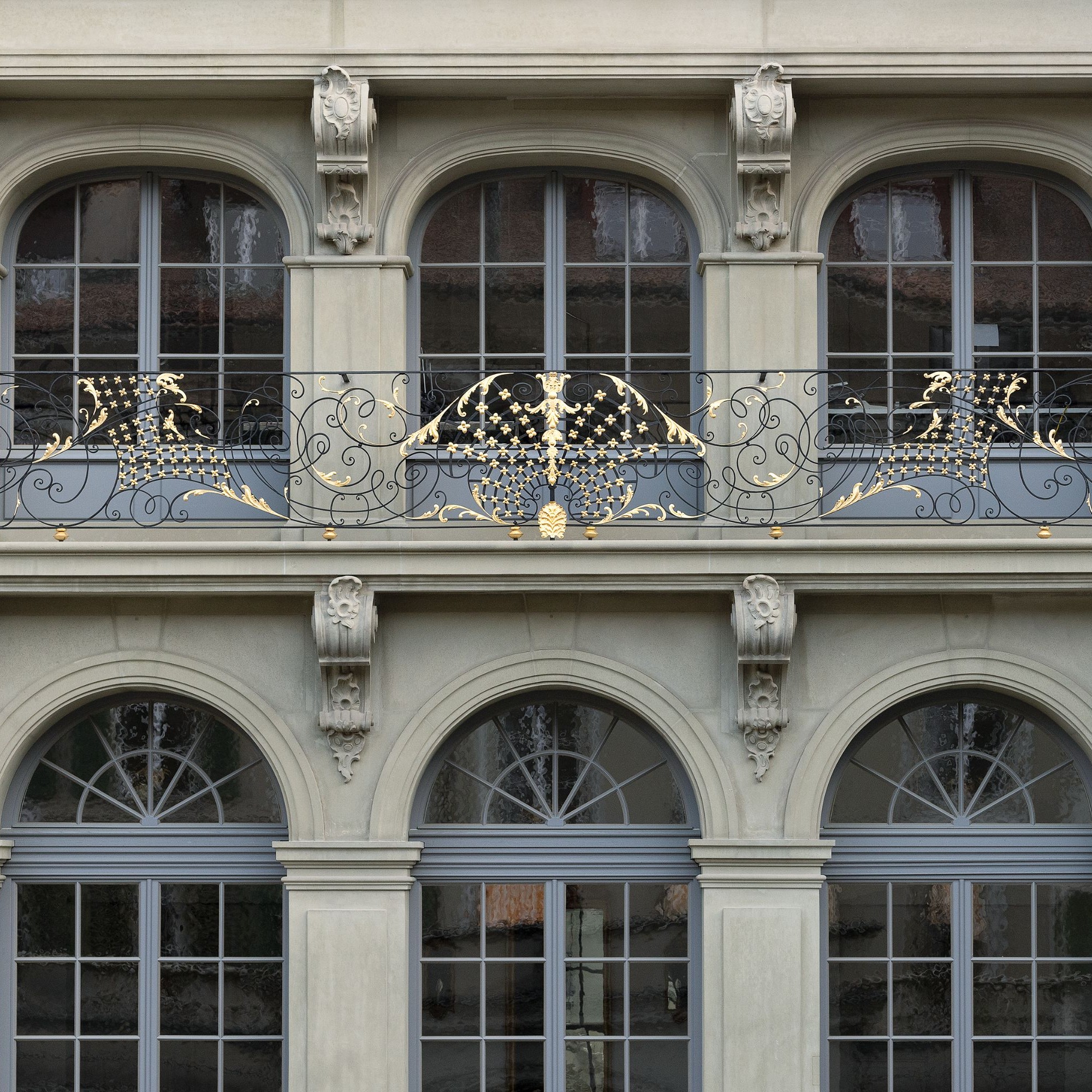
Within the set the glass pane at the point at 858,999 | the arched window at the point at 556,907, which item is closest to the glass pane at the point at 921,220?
the arched window at the point at 556,907

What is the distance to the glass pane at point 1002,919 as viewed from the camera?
35.8 ft

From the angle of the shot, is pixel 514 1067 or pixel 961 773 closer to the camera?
pixel 514 1067

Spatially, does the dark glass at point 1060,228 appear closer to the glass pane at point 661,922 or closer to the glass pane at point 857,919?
the glass pane at point 857,919

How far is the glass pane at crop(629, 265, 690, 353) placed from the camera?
11.3 meters

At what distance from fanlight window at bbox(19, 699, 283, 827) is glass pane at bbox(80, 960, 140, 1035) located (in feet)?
3.15

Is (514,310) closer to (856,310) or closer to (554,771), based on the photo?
(856,310)

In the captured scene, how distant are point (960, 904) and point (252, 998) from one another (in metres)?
4.64

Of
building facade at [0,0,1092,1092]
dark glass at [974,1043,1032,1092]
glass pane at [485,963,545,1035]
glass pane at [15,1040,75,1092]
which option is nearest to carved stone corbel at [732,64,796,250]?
building facade at [0,0,1092,1092]

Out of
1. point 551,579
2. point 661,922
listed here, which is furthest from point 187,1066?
point 551,579

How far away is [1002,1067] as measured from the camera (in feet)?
35.5

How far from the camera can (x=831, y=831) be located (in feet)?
36.0

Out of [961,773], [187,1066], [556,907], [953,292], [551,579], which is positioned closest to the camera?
[551,579]

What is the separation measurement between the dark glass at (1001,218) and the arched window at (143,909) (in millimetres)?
5991

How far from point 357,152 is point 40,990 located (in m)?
5.82
